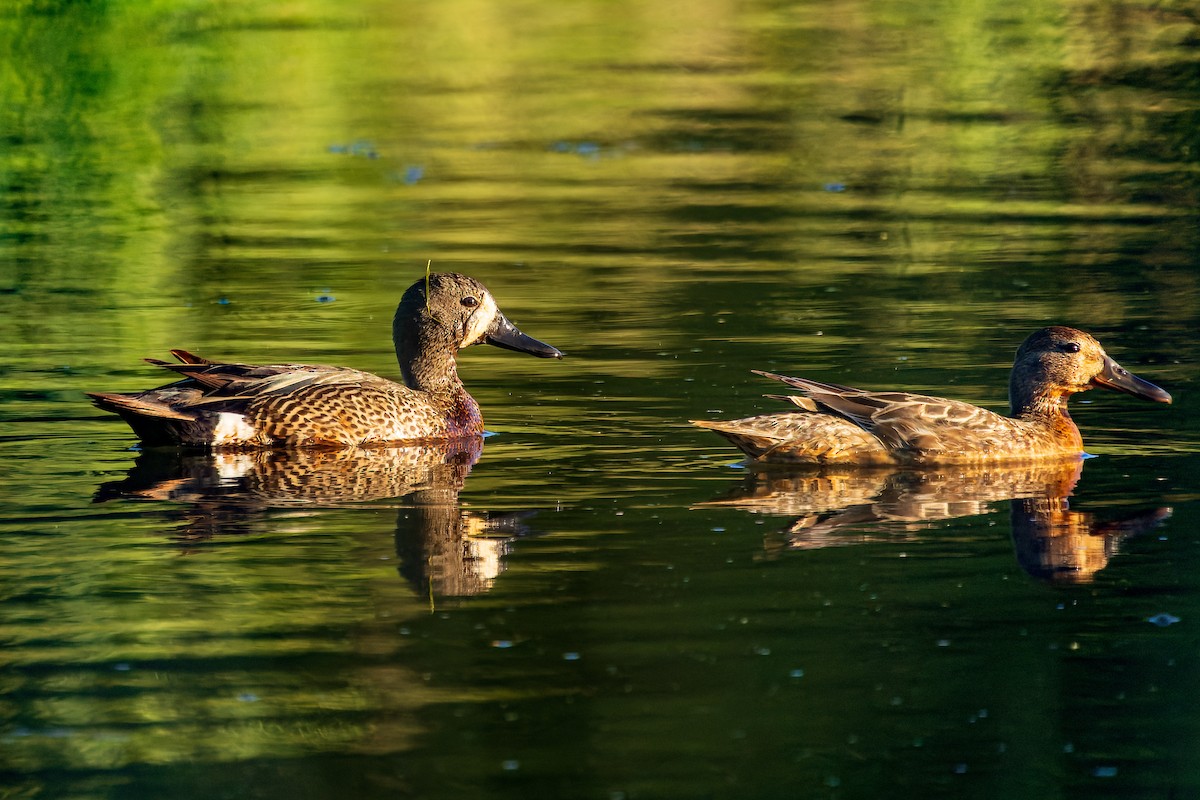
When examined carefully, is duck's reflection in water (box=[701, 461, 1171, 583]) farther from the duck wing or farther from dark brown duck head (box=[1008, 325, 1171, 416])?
dark brown duck head (box=[1008, 325, 1171, 416])

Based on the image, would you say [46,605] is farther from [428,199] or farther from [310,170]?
[310,170]

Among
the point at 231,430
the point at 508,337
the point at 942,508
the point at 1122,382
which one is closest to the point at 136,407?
the point at 231,430

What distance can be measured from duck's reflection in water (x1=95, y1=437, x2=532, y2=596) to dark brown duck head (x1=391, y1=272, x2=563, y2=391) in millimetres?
759

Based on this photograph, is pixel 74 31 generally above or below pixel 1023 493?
above

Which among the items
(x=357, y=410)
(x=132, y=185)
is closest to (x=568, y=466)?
(x=357, y=410)

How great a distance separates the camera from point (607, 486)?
914 centimetres

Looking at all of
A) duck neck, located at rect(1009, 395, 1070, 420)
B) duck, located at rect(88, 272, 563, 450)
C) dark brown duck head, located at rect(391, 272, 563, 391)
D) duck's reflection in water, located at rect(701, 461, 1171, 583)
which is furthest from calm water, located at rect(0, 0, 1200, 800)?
dark brown duck head, located at rect(391, 272, 563, 391)

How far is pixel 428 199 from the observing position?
1933 cm

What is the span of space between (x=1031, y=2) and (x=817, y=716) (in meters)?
32.2

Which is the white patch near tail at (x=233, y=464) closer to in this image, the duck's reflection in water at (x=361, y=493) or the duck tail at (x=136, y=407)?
the duck's reflection in water at (x=361, y=493)

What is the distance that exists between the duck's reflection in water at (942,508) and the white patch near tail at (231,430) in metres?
2.55

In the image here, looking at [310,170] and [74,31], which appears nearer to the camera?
[310,170]

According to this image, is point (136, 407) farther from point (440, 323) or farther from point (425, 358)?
point (440, 323)

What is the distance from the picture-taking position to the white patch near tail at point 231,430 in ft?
33.4
